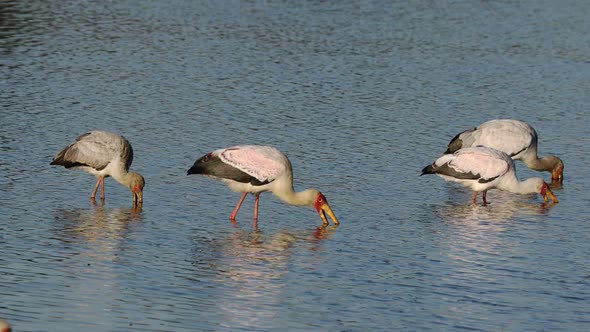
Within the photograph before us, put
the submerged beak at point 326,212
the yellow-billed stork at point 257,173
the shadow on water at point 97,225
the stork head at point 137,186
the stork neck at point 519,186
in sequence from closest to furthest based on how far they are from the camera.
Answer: the shadow on water at point 97,225 → the submerged beak at point 326,212 → the yellow-billed stork at point 257,173 → the stork head at point 137,186 → the stork neck at point 519,186

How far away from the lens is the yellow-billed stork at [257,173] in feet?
60.7

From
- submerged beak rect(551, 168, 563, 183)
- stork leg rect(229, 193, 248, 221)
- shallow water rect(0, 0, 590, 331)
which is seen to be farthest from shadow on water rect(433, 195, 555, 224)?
stork leg rect(229, 193, 248, 221)

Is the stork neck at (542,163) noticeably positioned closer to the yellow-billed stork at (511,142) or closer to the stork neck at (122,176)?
the yellow-billed stork at (511,142)

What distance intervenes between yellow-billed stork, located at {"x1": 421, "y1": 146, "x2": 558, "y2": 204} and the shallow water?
0.33 m

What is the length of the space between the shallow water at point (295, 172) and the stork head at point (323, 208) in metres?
0.22

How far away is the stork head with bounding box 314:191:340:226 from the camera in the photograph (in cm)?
1838

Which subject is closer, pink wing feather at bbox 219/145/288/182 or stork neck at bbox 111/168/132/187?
pink wing feather at bbox 219/145/288/182

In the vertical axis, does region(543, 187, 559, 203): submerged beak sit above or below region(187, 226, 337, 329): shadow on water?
below

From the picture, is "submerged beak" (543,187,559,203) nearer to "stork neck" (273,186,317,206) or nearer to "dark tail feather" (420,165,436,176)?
"dark tail feather" (420,165,436,176)

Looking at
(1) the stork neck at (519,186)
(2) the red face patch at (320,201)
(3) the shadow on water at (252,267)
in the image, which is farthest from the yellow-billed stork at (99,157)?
(1) the stork neck at (519,186)

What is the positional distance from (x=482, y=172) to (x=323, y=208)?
3.30 meters

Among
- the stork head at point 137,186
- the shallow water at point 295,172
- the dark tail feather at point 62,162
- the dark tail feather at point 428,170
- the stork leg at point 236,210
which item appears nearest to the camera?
the shallow water at point 295,172

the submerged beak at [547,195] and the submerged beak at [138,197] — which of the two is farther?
the submerged beak at [547,195]

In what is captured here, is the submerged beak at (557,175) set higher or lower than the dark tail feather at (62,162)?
lower
